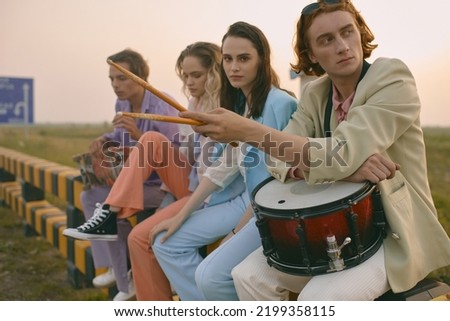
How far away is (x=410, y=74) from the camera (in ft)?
4.29

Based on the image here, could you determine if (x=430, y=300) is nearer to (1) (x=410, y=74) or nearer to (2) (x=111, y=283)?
(1) (x=410, y=74)

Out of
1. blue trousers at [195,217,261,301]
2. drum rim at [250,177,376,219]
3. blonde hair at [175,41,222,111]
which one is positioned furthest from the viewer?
blonde hair at [175,41,222,111]

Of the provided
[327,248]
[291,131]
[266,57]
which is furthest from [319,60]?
[327,248]

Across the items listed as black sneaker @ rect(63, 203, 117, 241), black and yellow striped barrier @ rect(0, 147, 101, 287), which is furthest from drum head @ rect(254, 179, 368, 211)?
black and yellow striped barrier @ rect(0, 147, 101, 287)

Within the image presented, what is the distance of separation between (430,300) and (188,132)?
1088 millimetres

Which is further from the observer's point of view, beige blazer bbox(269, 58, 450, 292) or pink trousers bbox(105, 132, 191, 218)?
pink trousers bbox(105, 132, 191, 218)

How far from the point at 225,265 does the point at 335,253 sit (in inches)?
17.4

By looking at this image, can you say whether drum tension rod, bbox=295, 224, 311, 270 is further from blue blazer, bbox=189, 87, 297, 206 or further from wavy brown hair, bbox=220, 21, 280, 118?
wavy brown hair, bbox=220, 21, 280, 118

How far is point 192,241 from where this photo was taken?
5.84 ft

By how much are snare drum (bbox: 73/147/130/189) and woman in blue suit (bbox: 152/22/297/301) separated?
17.8 inches

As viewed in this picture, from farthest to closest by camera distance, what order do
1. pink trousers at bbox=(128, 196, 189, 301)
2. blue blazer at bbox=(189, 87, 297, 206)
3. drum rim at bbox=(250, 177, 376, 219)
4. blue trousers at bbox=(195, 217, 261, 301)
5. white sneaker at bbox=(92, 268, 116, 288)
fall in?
1. white sneaker at bbox=(92, 268, 116, 288)
2. pink trousers at bbox=(128, 196, 189, 301)
3. blue blazer at bbox=(189, 87, 297, 206)
4. blue trousers at bbox=(195, 217, 261, 301)
5. drum rim at bbox=(250, 177, 376, 219)

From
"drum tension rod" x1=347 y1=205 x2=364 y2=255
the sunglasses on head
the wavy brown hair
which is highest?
the sunglasses on head

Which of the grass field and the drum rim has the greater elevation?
the drum rim

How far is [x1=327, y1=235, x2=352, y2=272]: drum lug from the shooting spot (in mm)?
1203
